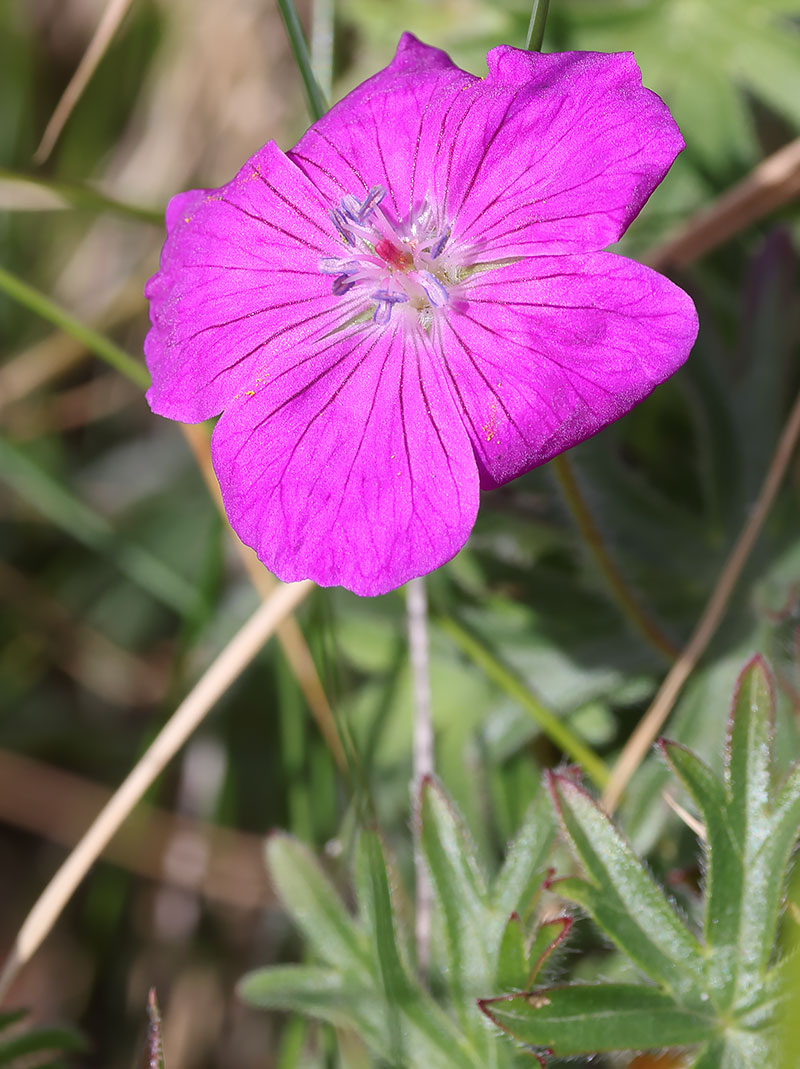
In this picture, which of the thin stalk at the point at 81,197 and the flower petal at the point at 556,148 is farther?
the thin stalk at the point at 81,197

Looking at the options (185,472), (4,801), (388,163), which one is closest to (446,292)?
(388,163)

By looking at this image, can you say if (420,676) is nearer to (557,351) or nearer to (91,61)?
(557,351)

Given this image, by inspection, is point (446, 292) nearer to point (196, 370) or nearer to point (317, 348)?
point (317, 348)

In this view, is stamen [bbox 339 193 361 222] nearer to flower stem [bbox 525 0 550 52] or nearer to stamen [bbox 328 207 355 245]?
stamen [bbox 328 207 355 245]

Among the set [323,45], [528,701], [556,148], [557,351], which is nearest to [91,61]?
[323,45]

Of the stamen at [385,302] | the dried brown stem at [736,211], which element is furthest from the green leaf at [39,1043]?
the dried brown stem at [736,211]

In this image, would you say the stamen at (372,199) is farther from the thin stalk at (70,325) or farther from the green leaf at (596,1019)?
the green leaf at (596,1019)

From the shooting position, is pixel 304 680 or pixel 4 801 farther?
pixel 4 801
